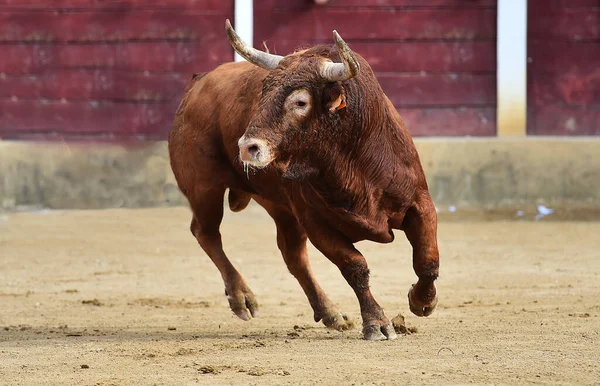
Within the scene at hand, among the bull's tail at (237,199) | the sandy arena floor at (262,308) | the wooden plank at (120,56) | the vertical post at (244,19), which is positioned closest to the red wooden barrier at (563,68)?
the sandy arena floor at (262,308)

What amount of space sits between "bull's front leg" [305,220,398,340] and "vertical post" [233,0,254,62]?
21.6 ft

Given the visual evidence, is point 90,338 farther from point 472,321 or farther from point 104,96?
point 104,96

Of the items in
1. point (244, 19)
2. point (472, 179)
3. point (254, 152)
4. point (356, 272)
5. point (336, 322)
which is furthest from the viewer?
point (244, 19)

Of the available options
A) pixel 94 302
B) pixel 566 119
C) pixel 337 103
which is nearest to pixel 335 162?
pixel 337 103

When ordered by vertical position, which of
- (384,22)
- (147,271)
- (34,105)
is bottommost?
(147,271)

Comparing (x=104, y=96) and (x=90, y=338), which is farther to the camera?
(x=104, y=96)

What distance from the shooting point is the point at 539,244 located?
33.3 feet

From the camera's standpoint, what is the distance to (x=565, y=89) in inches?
489

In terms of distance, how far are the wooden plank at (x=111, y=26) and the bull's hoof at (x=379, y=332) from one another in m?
7.24

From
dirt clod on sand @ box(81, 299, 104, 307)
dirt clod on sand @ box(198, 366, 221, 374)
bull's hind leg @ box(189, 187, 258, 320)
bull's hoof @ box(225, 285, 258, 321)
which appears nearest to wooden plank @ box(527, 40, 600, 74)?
bull's hind leg @ box(189, 187, 258, 320)

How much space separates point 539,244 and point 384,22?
347cm

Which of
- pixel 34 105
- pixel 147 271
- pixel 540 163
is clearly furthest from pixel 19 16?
pixel 540 163

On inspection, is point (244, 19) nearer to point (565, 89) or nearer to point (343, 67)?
point (565, 89)

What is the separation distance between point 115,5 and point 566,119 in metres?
4.85
